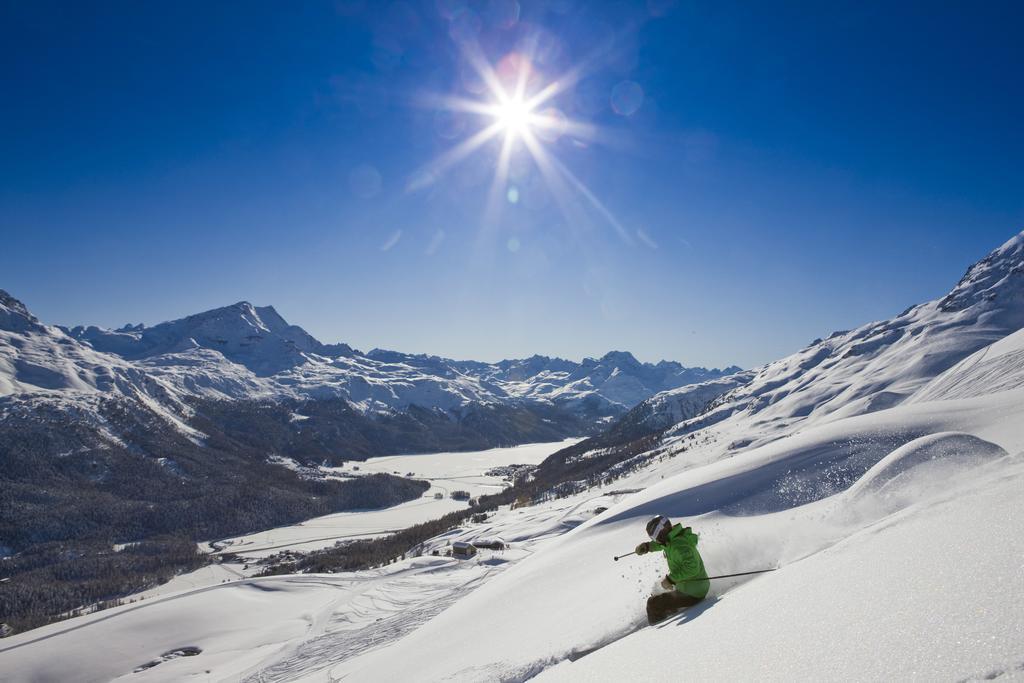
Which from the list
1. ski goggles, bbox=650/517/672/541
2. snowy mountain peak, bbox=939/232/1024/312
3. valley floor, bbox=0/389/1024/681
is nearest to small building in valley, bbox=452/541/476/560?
valley floor, bbox=0/389/1024/681

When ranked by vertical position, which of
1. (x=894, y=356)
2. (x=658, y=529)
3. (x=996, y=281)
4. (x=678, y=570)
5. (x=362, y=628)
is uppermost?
(x=996, y=281)

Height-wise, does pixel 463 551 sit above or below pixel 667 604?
below

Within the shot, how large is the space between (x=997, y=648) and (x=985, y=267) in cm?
20906

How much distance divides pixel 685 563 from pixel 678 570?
6.5 inches

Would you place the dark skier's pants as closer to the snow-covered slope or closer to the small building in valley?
the small building in valley

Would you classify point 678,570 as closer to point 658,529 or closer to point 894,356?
point 658,529

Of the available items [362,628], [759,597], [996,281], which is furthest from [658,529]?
[996,281]

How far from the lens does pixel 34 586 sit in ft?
350

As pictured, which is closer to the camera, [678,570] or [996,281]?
[678,570]

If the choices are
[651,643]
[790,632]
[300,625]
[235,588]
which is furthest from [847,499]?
[235,588]

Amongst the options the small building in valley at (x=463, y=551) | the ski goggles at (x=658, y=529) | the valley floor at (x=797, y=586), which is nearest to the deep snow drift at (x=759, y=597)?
the valley floor at (x=797, y=586)

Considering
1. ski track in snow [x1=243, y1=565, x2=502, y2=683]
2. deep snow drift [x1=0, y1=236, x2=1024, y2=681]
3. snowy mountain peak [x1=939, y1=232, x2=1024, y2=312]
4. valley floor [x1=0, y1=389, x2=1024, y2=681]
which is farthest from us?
snowy mountain peak [x1=939, y1=232, x2=1024, y2=312]

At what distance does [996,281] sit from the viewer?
440ft

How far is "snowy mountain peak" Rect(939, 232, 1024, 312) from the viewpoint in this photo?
124 metres
